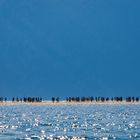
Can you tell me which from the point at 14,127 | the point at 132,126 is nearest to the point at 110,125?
the point at 132,126

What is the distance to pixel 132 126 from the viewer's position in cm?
7125

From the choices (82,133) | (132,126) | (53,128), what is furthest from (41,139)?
(132,126)

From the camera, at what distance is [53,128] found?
69.4 meters

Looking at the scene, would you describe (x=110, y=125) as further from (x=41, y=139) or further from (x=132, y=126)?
(x=41, y=139)

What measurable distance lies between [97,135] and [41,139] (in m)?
5.98

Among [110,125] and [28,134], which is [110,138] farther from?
[110,125]

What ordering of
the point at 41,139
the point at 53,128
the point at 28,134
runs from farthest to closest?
the point at 53,128 → the point at 28,134 → the point at 41,139

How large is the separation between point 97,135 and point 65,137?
3.39 m

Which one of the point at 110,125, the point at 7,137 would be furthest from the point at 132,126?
the point at 7,137

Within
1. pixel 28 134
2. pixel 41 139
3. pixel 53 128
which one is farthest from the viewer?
pixel 53 128

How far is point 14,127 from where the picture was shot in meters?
71.2

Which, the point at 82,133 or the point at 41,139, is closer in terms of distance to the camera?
the point at 41,139

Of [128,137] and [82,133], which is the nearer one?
[128,137]

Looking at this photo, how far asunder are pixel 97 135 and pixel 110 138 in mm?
3282
